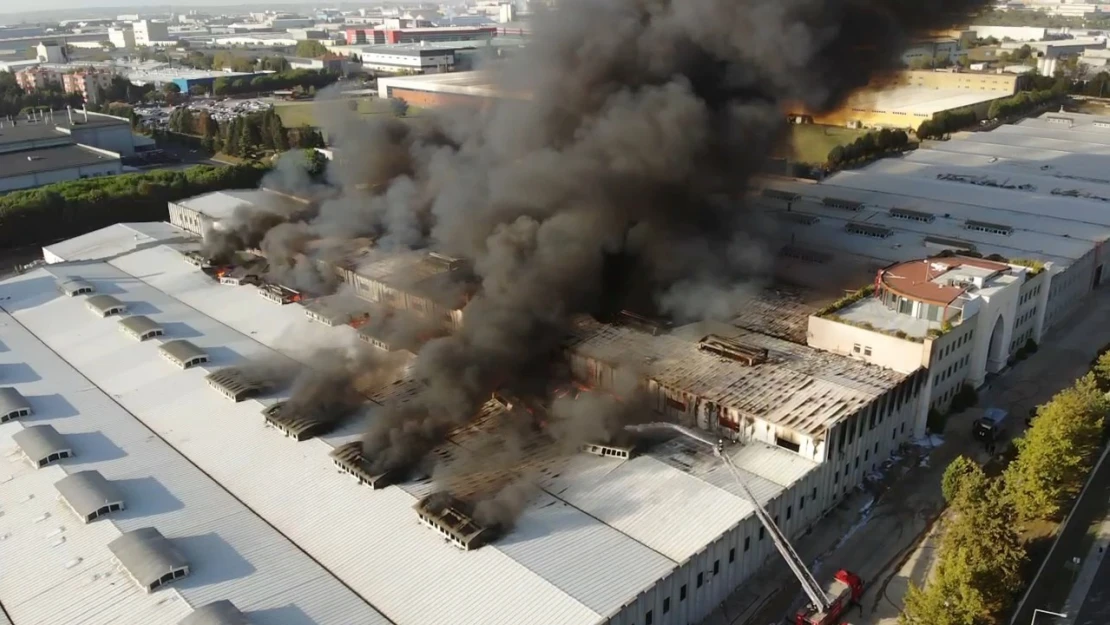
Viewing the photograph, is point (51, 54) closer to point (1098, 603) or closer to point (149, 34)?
point (149, 34)

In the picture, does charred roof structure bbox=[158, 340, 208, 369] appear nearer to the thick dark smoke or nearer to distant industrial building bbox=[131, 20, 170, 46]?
the thick dark smoke

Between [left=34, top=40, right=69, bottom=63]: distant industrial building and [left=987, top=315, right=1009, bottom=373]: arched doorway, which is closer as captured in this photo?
[left=987, top=315, right=1009, bottom=373]: arched doorway

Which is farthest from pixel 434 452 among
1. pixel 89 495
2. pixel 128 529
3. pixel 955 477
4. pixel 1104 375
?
pixel 1104 375

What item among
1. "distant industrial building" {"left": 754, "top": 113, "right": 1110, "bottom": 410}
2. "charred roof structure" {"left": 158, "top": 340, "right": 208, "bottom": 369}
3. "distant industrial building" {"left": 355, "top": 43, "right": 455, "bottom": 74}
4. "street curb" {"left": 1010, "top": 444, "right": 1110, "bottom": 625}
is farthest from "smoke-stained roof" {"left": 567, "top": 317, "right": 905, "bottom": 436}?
"distant industrial building" {"left": 355, "top": 43, "right": 455, "bottom": 74}

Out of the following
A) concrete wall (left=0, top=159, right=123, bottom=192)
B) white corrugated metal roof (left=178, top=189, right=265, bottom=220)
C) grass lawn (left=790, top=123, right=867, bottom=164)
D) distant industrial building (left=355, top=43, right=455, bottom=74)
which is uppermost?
distant industrial building (left=355, top=43, right=455, bottom=74)

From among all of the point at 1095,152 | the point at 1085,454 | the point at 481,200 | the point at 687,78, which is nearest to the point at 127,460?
the point at 481,200

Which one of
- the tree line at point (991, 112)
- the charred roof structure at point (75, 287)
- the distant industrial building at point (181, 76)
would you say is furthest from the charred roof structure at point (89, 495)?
the distant industrial building at point (181, 76)
